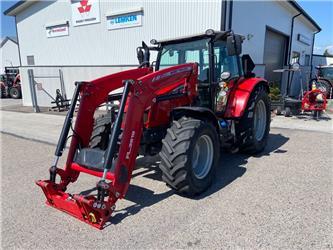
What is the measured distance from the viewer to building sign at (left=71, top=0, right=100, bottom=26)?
472 inches

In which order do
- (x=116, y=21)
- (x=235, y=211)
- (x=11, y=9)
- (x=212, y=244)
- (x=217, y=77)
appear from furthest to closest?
(x=11, y=9), (x=116, y=21), (x=217, y=77), (x=235, y=211), (x=212, y=244)

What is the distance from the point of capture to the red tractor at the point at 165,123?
3.05 meters

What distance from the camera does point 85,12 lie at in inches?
488

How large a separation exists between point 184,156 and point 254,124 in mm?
2572

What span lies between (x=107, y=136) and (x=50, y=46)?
12.3 m

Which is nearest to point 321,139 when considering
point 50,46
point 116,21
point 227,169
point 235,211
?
point 227,169

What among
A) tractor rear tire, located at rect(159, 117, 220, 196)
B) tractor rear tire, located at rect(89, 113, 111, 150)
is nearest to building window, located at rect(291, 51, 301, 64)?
tractor rear tire, located at rect(159, 117, 220, 196)

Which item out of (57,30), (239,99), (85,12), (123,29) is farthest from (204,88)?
(57,30)

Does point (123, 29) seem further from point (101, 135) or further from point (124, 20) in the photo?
point (101, 135)

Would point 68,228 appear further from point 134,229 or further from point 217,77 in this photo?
point 217,77

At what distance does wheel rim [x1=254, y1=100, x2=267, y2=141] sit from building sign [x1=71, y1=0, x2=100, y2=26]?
29.5 feet

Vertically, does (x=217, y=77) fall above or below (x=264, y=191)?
above

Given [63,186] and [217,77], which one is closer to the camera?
[63,186]

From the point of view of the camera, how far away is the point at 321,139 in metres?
6.57
